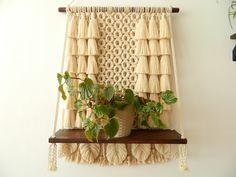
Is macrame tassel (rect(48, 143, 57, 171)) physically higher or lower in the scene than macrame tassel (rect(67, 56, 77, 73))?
lower

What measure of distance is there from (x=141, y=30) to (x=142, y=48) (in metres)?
0.10

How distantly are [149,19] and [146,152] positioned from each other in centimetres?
71

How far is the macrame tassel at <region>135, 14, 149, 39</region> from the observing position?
3.53 ft

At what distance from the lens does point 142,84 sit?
3.45ft

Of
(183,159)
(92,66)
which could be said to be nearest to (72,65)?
(92,66)

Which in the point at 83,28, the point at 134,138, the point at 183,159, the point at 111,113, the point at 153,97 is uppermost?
the point at 83,28

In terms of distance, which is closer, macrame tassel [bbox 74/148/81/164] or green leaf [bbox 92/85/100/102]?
green leaf [bbox 92/85/100/102]

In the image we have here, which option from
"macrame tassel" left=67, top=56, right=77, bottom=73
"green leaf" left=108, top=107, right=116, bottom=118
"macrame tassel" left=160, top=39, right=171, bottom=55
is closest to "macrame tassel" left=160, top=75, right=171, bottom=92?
"macrame tassel" left=160, top=39, right=171, bottom=55

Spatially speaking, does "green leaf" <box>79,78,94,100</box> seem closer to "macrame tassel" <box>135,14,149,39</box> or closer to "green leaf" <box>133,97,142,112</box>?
"green leaf" <box>133,97,142,112</box>

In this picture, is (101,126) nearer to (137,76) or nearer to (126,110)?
(126,110)

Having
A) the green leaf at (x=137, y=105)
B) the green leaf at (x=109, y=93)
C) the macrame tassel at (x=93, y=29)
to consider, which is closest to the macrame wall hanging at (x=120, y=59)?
the macrame tassel at (x=93, y=29)

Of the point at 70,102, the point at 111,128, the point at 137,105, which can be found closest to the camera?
the point at 111,128

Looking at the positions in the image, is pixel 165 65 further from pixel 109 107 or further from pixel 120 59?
pixel 109 107

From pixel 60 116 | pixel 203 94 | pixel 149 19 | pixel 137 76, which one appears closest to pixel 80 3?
pixel 149 19
